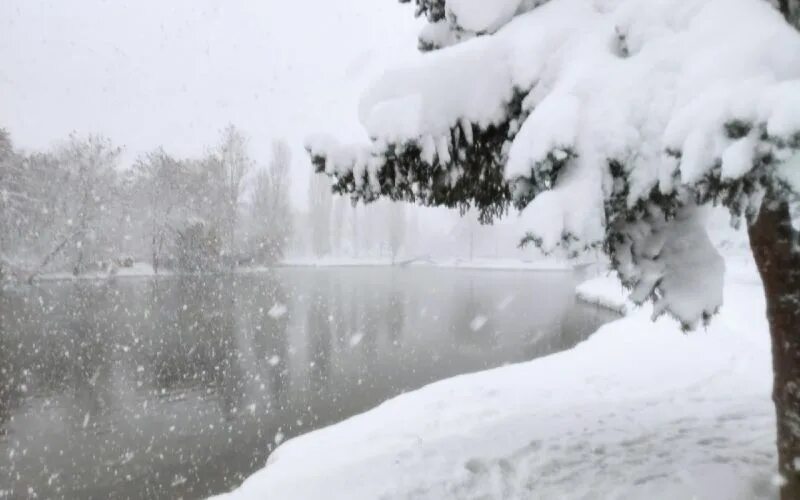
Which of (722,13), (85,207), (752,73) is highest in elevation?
(85,207)

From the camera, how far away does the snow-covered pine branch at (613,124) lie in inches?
83.4

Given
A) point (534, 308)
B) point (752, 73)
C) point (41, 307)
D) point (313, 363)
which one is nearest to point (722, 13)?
point (752, 73)

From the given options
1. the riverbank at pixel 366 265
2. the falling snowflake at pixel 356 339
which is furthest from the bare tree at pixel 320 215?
the falling snowflake at pixel 356 339

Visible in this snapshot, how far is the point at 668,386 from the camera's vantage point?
7.71 m

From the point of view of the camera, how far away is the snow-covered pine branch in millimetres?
A: 2117

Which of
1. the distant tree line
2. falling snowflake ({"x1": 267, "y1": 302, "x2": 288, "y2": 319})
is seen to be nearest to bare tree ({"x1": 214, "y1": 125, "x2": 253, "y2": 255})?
the distant tree line

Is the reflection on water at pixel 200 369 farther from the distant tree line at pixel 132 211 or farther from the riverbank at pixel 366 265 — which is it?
the riverbank at pixel 366 265

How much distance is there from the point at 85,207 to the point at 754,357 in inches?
1509

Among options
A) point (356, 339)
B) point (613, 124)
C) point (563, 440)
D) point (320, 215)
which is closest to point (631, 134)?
point (613, 124)

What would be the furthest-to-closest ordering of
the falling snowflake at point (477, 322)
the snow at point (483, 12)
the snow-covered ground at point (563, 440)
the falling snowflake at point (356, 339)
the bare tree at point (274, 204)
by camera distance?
the bare tree at point (274, 204) → the falling snowflake at point (477, 322) → the falling snowflake at point (356, 339) → the snow-covered ground at point (563, 440) → the snow at point (483, 12)

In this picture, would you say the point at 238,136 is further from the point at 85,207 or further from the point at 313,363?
the point at 313,363

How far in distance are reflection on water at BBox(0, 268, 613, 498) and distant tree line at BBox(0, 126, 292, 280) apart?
741cm

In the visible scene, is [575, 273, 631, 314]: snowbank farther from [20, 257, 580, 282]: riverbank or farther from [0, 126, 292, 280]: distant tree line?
[0, 126, 292, 280]: distant tree line

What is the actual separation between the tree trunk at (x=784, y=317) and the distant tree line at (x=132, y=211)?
114 ft
